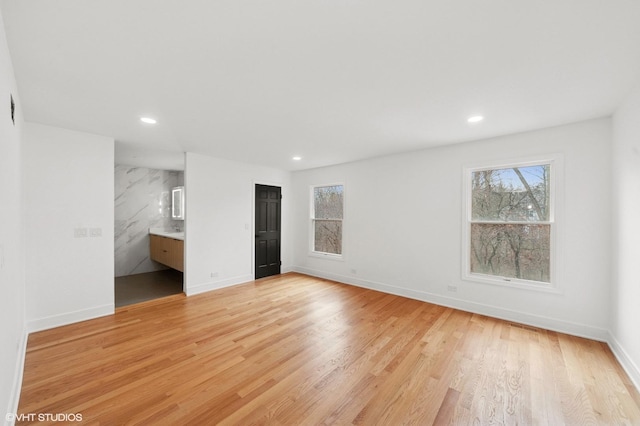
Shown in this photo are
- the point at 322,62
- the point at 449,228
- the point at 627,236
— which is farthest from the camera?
the point at 449,228

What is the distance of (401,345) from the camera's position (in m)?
2.71

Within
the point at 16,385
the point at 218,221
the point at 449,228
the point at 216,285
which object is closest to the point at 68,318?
the point at 16,385

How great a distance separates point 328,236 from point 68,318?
4.25m

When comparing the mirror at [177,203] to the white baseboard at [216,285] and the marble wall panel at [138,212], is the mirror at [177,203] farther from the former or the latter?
the white baseboard at [216,285]

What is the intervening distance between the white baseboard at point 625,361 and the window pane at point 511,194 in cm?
140

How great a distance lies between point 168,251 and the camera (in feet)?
17.0

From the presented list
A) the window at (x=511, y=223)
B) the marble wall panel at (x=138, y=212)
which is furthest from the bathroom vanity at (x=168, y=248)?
the window at (x=511, y=223)

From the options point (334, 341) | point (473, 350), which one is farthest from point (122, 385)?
point (473, 350)

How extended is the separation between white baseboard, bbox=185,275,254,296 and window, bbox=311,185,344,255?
1654mm

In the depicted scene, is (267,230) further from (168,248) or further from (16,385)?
(16,385)

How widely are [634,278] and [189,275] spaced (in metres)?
5.43

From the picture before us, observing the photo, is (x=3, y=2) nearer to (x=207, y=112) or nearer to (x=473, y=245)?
(x=207, y=112)

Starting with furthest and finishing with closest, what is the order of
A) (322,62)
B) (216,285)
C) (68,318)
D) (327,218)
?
(327,218) < (216,285) < (68,318) < (322,62)

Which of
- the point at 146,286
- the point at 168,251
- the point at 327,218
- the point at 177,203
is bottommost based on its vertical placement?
the point at 146,286
